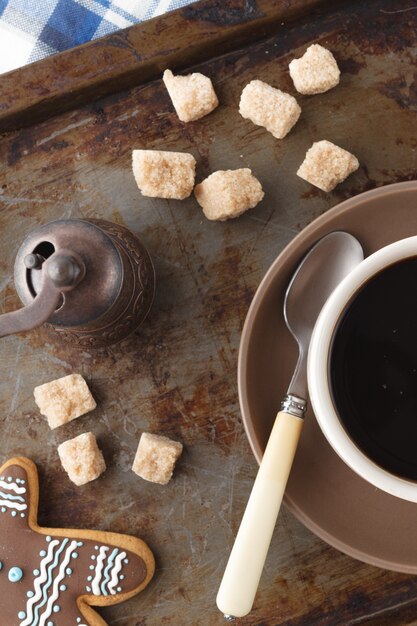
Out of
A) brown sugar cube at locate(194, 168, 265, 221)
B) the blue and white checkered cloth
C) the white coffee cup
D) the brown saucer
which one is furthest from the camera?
the blue and white checkered cloth

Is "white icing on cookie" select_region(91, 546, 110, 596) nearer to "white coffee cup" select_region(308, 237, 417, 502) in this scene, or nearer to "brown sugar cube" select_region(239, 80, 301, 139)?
"white coffee cup" select_region(308, 237, 417, 502)

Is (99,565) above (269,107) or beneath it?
beneath

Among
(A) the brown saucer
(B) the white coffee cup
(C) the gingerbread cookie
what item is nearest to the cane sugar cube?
(A) the brown saucer

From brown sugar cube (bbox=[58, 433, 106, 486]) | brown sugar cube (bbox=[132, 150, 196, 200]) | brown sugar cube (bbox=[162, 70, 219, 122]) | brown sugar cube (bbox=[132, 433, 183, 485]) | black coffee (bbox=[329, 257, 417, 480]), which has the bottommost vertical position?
brown sugar cube (bbox=[132, 433, 183, 485])

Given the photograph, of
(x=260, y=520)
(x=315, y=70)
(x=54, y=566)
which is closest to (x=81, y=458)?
(x=54, y=566)

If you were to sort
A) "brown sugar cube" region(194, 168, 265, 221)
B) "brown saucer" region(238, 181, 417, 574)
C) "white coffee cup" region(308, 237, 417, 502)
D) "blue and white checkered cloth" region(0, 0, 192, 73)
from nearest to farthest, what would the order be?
"white coffee cup" region(308, 237, 417, 502) < "brown saucer" region(238, 181, 417, 574) < "brown sugar cube" region(194, 168, 265, 221) < "blue and white checkered cloth" region(0, 0, 192, 73)

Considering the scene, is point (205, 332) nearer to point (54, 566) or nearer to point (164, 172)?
point (164, 172)

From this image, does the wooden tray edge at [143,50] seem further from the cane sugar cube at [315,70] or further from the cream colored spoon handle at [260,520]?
the cream colored spoon handle at [260,520]
